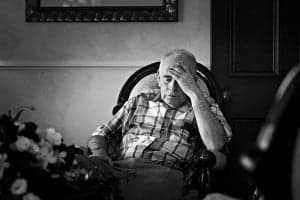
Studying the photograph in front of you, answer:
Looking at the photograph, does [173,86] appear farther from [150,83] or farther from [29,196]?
[29,196]

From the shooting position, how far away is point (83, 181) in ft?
5.63

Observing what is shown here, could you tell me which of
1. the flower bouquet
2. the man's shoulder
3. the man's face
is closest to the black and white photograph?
the man's shoulder

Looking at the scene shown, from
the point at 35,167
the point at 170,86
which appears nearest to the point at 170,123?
the point at 170,86

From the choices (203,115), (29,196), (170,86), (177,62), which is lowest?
(29,196)

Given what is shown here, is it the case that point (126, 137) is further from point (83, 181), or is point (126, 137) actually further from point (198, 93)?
point (83, 181)

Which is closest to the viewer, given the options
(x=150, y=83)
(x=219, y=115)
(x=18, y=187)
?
(x=18, y=187)

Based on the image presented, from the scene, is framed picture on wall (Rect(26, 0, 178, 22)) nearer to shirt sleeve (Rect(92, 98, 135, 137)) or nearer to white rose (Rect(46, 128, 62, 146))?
shirt sleeve (Rect(92, 98, 135, 137))

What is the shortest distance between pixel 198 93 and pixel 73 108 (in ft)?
3.70

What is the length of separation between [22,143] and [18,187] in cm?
13

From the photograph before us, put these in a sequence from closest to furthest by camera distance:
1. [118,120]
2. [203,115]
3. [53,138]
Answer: [53,138] < [203,115] < [118,120]

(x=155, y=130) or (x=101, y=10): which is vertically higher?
(x=101, y=10)

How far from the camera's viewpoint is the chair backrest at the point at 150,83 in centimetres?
308

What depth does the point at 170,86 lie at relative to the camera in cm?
284

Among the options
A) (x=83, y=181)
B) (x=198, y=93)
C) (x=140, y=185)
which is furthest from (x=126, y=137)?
(x=83, y=181)
